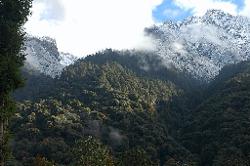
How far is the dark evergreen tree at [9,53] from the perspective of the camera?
47.1 m

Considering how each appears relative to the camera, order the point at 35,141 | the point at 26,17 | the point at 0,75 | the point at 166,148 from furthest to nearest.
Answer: the point at 166,148, the point at 35,141, the point at 26,17, the point at 0,75

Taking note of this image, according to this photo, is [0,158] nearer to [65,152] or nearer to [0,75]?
[0,75]

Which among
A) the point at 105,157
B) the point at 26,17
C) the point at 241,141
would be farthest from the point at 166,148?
the point at 26,17

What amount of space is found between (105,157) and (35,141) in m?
78.3

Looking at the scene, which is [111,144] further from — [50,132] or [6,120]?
[6,120]

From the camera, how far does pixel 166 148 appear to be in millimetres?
192750

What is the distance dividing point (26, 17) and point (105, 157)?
58521mm

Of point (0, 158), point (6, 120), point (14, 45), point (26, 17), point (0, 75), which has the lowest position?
point (0, 158)

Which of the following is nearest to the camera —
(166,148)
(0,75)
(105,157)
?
(0,75)

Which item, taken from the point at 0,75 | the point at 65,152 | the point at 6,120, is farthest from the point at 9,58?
the point at 65,152

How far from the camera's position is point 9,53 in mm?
49656

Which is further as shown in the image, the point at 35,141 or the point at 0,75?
the point at 35,141

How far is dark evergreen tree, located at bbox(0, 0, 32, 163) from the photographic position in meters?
47.1

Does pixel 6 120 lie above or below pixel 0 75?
below
